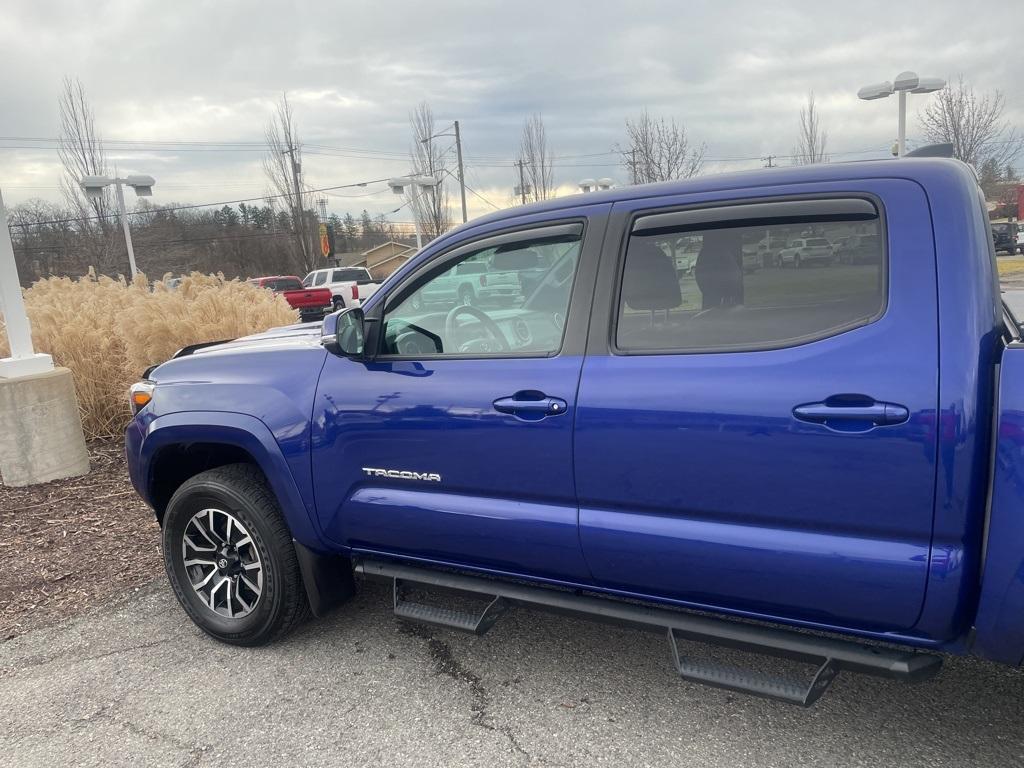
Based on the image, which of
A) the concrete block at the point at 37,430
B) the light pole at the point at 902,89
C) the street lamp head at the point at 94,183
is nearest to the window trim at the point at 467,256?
the concrete block at the point at 37,430

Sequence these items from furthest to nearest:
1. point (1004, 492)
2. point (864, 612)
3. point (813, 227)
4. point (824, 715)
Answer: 1. point (824, 715)
2. point (813, 227)
3. point (864, 612)
4. point (1004, 492)

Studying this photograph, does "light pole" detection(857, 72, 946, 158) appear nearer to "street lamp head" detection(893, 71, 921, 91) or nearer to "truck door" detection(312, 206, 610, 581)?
"street lamp head" detection(893, 71, 921, 91)

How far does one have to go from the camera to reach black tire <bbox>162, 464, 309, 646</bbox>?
3361 mm

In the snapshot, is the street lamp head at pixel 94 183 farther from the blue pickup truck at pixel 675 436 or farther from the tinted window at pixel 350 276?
the blue pickup truck at pixel 675 436

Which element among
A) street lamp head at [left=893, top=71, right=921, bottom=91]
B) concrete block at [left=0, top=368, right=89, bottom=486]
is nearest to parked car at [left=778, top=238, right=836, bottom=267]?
concrete block at [left=0, top=368, right=89, bottom=486]

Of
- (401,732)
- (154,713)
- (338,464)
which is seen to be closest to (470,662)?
(401,732)

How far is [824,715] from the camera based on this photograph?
9.11ft

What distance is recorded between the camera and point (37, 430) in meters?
6.21

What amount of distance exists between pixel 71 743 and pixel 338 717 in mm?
1000

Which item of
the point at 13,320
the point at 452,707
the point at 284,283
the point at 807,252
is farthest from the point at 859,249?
the point at 284,283

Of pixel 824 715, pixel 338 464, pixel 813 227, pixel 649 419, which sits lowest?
pixel 824 715

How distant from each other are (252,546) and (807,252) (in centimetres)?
261

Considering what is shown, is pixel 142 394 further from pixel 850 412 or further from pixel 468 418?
pixel 850 412

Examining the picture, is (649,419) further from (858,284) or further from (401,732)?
(401,732)
